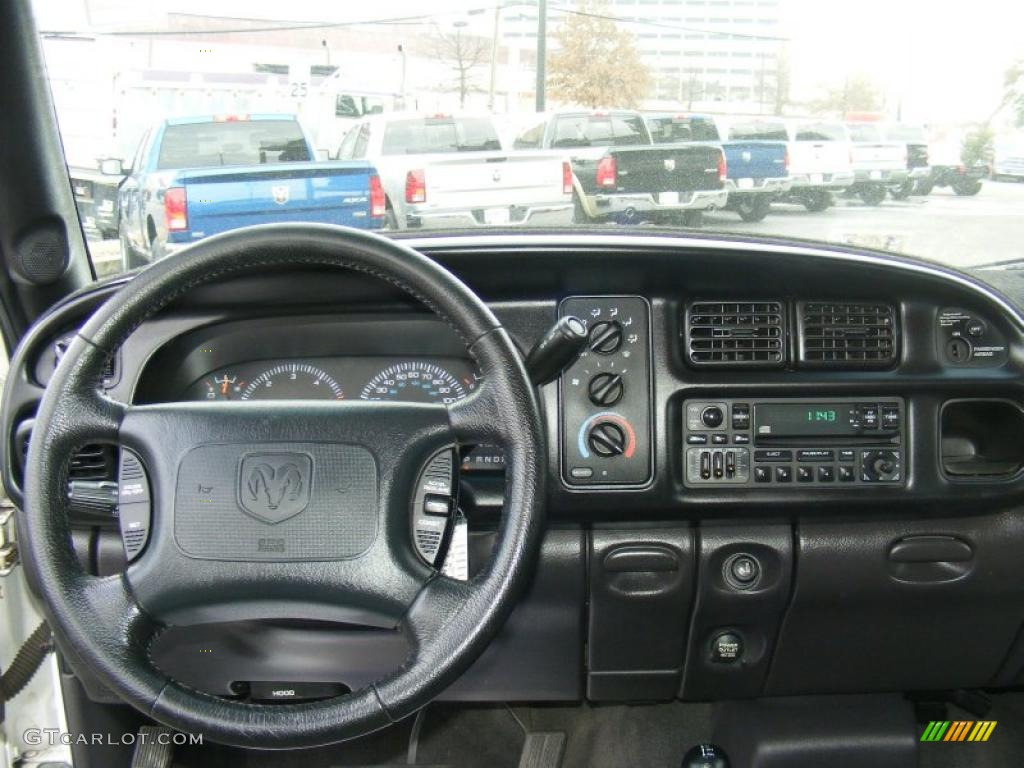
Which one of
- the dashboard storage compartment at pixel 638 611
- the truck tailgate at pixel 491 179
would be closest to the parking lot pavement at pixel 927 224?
the truck tailgate at pixel 491 179

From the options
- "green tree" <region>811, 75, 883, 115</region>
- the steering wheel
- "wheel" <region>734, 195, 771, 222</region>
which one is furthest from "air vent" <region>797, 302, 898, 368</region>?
the steering wheel

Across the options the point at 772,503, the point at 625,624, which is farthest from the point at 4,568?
the point at 772,503

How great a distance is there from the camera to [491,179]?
2.88 meters

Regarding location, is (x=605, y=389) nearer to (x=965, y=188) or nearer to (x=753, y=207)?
(x=753, y=207)

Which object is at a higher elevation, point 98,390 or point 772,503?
point 98,390

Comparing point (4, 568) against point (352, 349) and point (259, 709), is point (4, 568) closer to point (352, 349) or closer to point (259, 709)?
point (352, 349)

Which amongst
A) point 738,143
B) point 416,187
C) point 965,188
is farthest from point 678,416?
point 416,187

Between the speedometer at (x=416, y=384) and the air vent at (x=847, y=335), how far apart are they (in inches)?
29.2

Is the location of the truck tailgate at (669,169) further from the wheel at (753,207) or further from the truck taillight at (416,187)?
the truck taillight at (416,187)

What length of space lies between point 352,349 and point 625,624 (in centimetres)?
89

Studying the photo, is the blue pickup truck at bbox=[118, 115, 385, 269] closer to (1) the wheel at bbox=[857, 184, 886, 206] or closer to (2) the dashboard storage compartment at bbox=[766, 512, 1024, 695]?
(1) the wheel at bbox=[857, 184, 886, 206]

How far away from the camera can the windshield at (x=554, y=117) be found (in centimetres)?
249

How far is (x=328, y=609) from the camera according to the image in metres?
1.65

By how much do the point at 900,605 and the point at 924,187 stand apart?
3.38ft
